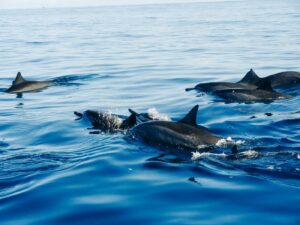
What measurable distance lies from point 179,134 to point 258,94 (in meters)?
6.35

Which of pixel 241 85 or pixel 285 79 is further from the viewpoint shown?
pixel 285 79

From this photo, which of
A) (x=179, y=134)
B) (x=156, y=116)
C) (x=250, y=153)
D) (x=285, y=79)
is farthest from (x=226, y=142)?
(x=285, y=79)

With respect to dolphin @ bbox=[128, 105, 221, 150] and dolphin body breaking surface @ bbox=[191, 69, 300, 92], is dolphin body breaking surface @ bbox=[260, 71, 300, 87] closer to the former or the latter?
dolphin body breaking surface @ bbox=[191, 69, 300, 92]

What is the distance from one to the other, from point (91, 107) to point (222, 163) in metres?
8.03

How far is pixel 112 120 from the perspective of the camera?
1312 centimetres

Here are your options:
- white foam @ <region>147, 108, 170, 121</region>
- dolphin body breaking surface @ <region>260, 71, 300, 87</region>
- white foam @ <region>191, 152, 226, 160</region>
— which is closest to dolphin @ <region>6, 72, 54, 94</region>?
white foam @ <region>147, 108, 170, 121</region>

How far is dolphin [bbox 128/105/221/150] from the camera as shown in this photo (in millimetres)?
10570

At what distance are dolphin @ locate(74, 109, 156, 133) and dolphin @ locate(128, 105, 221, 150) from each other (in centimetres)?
91

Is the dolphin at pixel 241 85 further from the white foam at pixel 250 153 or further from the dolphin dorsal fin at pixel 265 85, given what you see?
the white foam at pixel 250 153

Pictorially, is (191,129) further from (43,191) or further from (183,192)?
(43,191)

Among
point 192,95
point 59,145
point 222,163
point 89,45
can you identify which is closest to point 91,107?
point 192,95

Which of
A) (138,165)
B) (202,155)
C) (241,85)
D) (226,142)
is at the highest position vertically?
(241,85)

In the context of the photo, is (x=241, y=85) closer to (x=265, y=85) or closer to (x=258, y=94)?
(x=265, y=85)

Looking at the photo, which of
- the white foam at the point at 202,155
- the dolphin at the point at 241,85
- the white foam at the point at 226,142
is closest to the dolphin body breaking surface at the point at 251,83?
the dolphin at the point at 241,85
